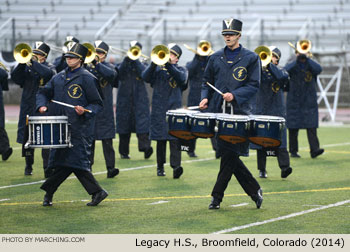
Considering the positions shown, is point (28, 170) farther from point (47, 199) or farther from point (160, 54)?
point (47, 199)

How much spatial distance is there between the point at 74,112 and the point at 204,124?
1461mm

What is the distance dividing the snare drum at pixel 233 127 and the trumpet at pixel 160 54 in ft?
12.3

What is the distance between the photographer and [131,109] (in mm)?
14523

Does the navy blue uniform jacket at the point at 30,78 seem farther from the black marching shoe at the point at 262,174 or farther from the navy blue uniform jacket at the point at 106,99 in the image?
the black marching shoe at the point at 262,174

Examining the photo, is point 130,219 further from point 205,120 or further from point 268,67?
point 268,67

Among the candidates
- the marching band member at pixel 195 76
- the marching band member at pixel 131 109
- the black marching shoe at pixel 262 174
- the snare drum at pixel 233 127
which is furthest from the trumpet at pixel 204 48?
the snare drum at pixel 233 127

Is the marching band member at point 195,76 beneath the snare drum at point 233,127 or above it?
beneath

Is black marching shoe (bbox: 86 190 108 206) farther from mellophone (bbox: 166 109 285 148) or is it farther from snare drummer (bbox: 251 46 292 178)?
snare drummer (bbox: 251 46 292 178)

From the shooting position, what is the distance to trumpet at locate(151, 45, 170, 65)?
11.9m

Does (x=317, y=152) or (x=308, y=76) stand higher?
(x=308, y=76)

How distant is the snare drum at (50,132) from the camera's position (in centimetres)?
876

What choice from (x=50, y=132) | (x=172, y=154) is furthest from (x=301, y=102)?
(x=50, y=132)

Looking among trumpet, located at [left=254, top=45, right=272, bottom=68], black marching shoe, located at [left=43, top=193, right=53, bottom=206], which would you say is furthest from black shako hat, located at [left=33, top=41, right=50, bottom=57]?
black marching shoe, located at [left=43, top=193, right=53, bottom=206]

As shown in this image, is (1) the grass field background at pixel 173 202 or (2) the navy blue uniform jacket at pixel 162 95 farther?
(2) the navy blue uniform jacket at pixel 162 95
